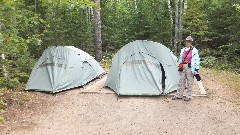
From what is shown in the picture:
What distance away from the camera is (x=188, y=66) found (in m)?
10.3

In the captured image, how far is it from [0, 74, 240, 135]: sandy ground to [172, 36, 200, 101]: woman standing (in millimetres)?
365

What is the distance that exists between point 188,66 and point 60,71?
5.26 m

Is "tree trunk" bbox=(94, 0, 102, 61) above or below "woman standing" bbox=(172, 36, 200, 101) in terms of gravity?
above

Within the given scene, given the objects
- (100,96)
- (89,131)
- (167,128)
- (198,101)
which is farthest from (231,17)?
(89,131)

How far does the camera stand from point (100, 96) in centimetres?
1141

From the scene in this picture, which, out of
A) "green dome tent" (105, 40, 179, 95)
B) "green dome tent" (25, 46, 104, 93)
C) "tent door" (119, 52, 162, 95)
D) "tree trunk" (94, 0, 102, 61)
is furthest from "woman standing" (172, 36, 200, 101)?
"tree trunk" (94, 0, 102, 61)

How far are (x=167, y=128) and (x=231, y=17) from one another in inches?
407

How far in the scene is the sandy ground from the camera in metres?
8.33

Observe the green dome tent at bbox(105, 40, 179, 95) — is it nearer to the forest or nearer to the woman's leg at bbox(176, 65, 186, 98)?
the woman's leg at bbox(176, 65, 186, 98)

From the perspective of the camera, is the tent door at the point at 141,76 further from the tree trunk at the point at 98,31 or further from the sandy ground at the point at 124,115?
the tree trunk at the point at 98,31

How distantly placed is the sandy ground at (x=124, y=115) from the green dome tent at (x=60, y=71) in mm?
482

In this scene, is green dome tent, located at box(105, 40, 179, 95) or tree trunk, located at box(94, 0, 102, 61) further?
tree trunk, located at box(94, 0, 102, 61)

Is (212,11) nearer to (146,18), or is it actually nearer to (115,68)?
(146,18)

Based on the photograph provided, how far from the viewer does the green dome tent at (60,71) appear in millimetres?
12148
